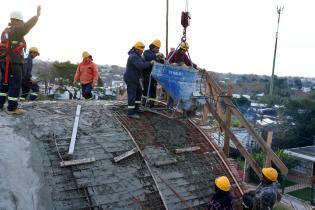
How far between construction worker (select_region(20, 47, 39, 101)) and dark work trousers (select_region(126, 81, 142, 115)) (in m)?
3.07

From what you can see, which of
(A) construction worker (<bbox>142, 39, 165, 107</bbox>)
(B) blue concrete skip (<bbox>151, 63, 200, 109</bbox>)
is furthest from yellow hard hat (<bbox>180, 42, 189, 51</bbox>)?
(B) blue concrete skip (<bbox>151, 63, 200, 109</bbox>)

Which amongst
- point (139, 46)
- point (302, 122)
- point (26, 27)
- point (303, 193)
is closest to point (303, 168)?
point (303, 193)

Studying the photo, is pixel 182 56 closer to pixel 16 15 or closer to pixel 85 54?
pixel 85 54

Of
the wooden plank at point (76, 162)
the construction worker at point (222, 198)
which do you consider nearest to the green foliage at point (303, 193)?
the construction worker at point (222, 198)

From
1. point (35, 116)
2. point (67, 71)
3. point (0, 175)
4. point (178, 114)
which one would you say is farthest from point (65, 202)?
point (67, 71)

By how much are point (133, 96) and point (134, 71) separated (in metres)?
0.65

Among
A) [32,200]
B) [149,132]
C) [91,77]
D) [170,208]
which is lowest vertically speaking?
[170,208]

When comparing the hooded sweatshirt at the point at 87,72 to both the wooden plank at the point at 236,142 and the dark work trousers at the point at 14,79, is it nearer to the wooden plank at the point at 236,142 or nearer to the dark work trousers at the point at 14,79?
the dark work trousers at the point at 14,79

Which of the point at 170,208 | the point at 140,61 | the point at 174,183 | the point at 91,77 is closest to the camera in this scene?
the point at 170,208

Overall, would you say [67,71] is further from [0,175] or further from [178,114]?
[0,175]

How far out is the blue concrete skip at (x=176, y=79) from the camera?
9.31m

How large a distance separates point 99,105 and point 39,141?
3.10 metres

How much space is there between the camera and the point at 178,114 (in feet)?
35.1

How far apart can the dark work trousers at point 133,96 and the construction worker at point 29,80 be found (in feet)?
10.1
